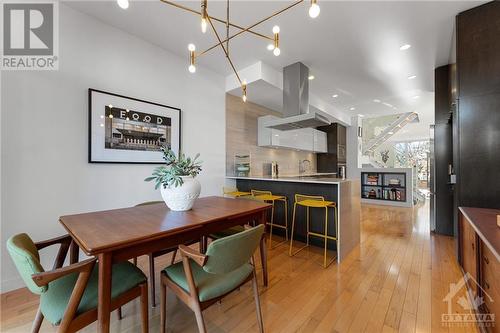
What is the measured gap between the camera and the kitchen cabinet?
15.2 feet

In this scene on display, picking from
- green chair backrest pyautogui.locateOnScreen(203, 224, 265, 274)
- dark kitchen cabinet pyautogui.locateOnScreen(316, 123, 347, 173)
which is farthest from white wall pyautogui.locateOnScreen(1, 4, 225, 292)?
dark kitchen cabinet pyautogui.locateOnScreen(316, 123, 347, 173)

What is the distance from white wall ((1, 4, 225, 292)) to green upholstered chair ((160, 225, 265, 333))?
1682 mm

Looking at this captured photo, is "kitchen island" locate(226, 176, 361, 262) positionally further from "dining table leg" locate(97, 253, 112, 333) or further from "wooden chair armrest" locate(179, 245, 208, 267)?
"dining table leg" locate(97, 253, 112, 333)

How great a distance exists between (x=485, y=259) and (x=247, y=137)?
371cm

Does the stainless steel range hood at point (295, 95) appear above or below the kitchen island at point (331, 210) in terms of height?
above

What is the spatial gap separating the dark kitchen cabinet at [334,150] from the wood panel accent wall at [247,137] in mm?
1847

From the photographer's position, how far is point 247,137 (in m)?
4.50

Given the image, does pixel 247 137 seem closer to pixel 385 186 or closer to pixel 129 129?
pixel 129 129

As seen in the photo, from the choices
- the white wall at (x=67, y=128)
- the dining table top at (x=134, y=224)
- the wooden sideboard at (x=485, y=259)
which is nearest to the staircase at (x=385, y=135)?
the wooden sideboard at (x=485, y=259)

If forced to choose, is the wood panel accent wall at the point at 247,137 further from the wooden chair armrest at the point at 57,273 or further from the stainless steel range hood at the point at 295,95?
the wooden chair armrest at the point at 57,273

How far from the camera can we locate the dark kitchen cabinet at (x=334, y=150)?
21.6 feet

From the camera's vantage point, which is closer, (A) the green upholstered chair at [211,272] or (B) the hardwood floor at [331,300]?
(A) the green upholstered chair at [211,272]

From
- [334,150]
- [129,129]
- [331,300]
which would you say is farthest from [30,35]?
[334,150]

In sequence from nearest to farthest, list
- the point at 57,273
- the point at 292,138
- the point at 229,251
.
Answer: the point at 57,273, the point at 229,251, the point at 292,138
